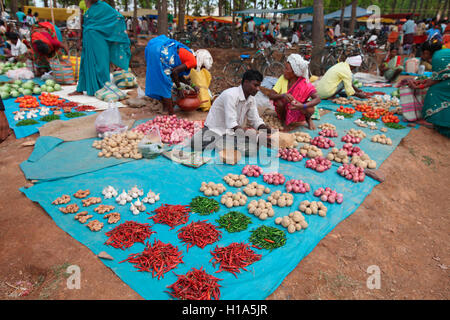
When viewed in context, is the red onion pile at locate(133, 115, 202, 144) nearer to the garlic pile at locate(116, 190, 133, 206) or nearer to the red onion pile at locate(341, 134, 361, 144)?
the garlic pile at locate(116, 190, 133, 206)

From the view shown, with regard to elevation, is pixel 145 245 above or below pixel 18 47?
below

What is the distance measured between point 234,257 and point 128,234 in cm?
94

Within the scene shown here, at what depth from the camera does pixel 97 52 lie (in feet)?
20.9

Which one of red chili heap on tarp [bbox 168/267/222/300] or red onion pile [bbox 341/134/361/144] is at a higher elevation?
red onion pile [bbox 341/134/361/144]

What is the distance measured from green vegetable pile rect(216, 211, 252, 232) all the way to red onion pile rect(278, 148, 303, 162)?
144 cm

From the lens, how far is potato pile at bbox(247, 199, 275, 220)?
2.71 metres

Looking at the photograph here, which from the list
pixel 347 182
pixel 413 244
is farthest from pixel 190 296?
pixel 347 182

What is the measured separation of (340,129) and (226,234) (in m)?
3.53

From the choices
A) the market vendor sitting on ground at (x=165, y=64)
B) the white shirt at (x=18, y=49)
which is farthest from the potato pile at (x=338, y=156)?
the white shirt at (x=18, y=49)

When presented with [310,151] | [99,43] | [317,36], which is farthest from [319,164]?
[317,36]

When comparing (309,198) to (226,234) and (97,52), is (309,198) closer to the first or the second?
(226,234)

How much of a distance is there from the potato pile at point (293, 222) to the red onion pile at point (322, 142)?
1.91 metres

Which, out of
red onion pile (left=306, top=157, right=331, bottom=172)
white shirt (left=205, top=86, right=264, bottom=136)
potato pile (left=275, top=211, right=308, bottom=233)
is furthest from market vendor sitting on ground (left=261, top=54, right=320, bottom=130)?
potato pile (left=275, top=211, right=308, bottom=233)
